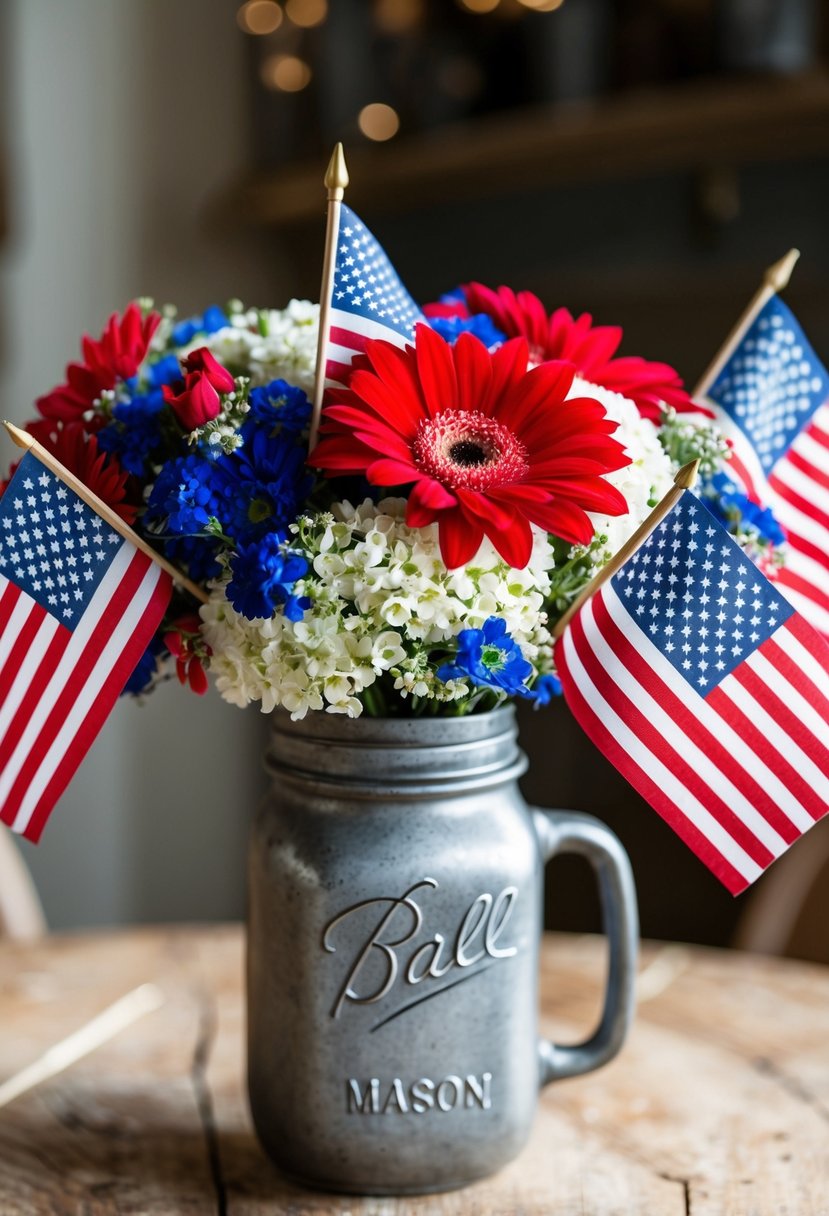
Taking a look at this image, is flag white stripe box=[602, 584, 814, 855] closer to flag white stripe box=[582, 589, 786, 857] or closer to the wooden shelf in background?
flag white stripe box=[582, 589, 786, 857]

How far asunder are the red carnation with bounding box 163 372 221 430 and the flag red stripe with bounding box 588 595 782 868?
232mm

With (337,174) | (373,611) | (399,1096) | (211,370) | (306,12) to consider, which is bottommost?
(399,1096)

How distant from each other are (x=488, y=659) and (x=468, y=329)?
0.21m

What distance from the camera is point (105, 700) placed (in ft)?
2.44

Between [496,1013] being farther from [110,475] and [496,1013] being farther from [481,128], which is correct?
[481,128]

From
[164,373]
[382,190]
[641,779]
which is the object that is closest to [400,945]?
[641,779]

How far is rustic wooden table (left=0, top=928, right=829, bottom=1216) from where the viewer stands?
78cm

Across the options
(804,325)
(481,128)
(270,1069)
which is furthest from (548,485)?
(481,128)

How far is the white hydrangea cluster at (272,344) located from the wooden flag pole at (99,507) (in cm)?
12

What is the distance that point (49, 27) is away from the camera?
7.44 ft

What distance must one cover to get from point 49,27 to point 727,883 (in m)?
2.10

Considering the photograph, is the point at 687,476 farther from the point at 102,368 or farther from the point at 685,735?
the point at 102,368

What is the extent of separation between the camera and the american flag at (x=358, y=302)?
71cm

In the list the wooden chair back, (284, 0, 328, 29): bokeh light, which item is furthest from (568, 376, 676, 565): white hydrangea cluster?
(284, 0, 328, 29): bokeh light
